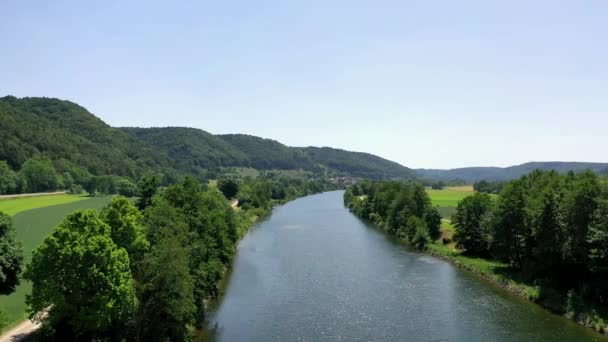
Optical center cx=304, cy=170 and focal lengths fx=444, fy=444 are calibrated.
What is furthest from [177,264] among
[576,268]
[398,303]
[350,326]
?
[576,268]

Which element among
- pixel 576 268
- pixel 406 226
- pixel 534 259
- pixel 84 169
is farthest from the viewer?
pixel 84 169

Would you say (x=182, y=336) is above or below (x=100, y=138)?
below

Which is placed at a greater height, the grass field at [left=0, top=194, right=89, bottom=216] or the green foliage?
the green foliage

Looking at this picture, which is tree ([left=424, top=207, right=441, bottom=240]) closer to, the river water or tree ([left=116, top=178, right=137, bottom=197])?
the river water

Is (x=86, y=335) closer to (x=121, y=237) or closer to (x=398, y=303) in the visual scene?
(x=121, y=237)

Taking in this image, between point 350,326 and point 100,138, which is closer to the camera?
point 350,326

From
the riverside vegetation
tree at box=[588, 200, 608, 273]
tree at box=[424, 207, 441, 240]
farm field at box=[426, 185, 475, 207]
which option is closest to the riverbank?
the riverside vegetation

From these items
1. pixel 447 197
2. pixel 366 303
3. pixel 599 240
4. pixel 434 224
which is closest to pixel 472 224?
pixel 434 224
